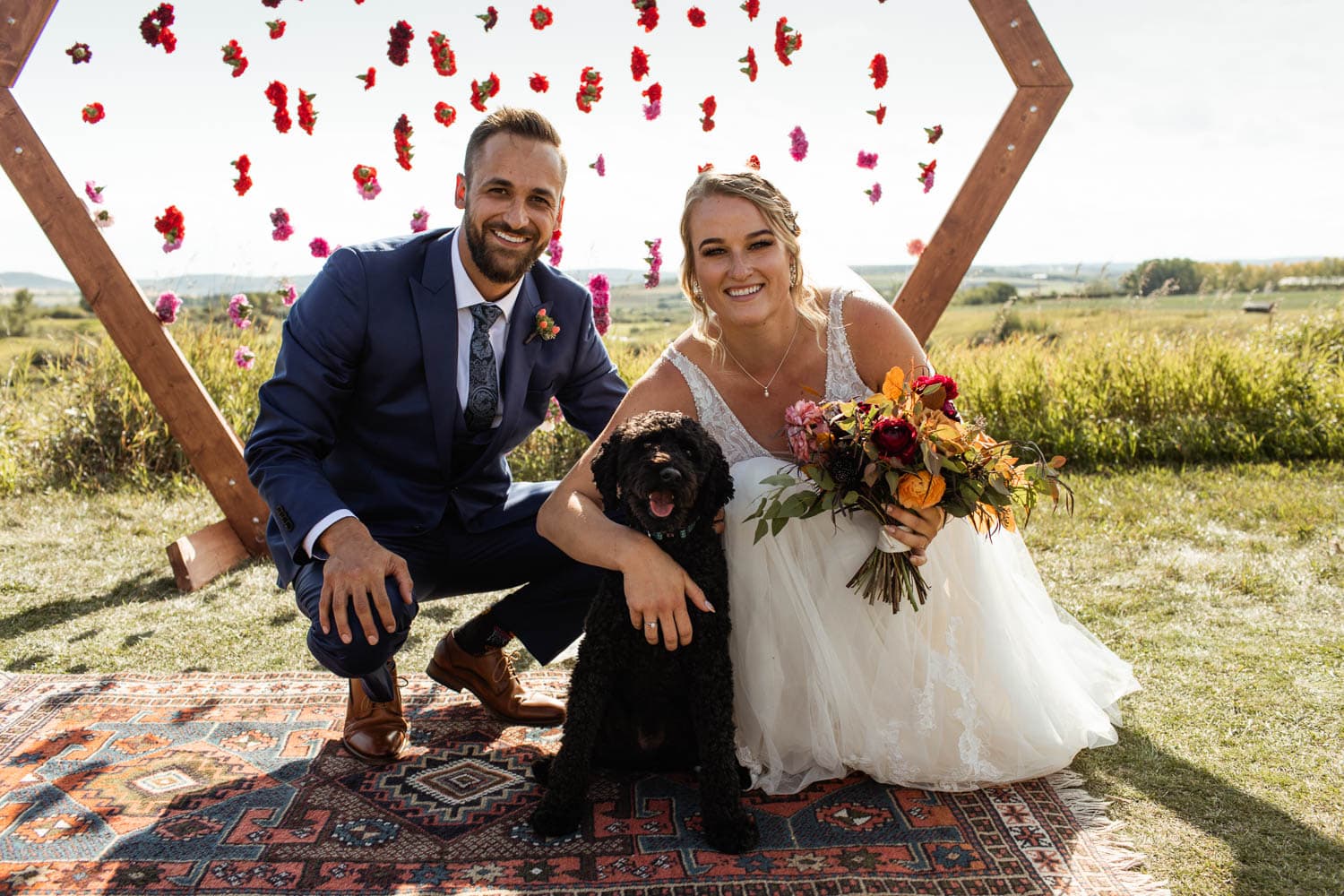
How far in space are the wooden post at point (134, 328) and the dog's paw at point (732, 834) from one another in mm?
3134

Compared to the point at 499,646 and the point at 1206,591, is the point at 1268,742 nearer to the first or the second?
the point at 1206,591

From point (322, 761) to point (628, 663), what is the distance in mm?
1147

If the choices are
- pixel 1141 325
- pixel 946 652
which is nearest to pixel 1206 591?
pixel 946 652

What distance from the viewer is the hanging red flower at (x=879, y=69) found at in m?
4.88

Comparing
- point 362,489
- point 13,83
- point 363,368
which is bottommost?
point 362,489

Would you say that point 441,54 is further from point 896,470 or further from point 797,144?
point 896,470

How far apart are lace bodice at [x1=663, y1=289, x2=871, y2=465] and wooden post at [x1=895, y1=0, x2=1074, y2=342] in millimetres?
1737

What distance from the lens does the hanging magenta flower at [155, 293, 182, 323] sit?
480 cm

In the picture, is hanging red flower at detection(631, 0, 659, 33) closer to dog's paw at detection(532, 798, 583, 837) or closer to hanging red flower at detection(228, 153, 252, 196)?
hanging red flower at detection(228, 153, 252, 196)

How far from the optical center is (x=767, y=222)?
9.94 feet

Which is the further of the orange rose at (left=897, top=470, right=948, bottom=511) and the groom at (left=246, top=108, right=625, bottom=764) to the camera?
the groom at (left=246, top=108, right=625, bottom=764)

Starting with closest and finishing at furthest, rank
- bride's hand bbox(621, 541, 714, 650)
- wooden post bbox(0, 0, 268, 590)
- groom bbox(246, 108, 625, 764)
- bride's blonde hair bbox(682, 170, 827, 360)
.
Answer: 1. bride's hand bbox(621, 541, 714, 650)
2. bride's blonde hair bbox(682, 170, 827, 360)
3. groom bbox(246, 108, 625, 764)
4. wooden post bbox(0, 0, 268, 590)

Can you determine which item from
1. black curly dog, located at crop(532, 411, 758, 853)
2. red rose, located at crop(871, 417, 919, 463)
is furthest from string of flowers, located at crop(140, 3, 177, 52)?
red rose, located at crop(871, 417, 919, 463)

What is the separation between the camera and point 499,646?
3424mm
